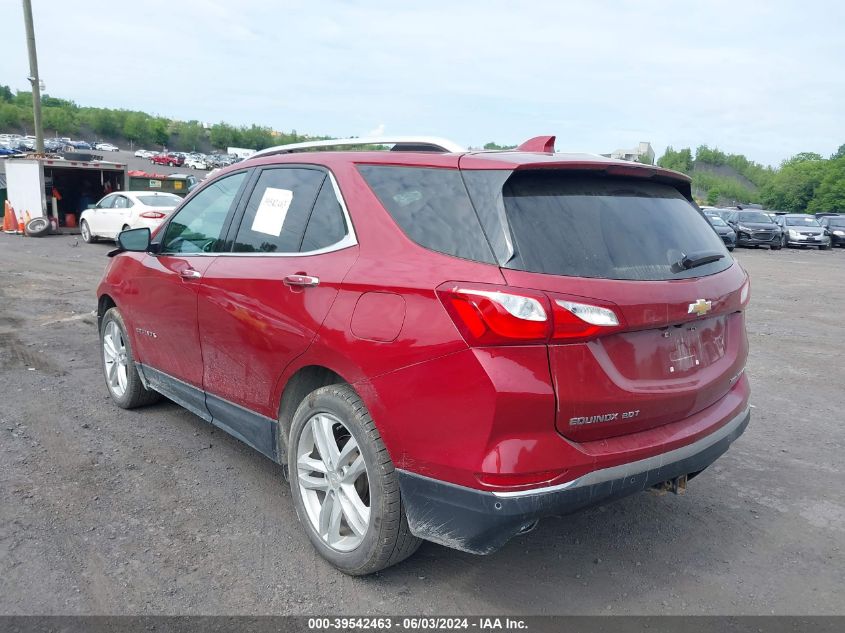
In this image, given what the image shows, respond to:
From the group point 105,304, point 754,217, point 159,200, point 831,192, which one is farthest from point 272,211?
point 831,192

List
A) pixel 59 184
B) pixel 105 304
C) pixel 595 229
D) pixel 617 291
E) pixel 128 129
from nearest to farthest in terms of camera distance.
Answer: pixel 617 291 → pixel 595 229 → pixel 105 304 → pixel 59 184 → pixel 128 129

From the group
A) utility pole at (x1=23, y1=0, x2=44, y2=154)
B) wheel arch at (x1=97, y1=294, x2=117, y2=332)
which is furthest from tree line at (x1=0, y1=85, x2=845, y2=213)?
wheel arch at (x1=97, y1=294, x2=117, y2=332)

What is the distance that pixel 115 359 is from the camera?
17.0 ft

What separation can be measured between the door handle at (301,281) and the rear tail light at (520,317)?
843mm

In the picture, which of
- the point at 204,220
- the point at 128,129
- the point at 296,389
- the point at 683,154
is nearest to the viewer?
the point at 296,389

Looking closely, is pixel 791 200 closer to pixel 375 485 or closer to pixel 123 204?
pixel 123 204

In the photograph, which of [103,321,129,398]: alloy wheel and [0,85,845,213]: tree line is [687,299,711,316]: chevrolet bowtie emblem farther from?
[0,85,845,213]: tree line

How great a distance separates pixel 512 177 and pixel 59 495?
2.97 meters

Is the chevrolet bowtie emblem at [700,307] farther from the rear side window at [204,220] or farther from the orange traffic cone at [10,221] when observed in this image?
the orange traffic cone at [10,221]

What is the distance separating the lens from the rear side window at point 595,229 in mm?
2547

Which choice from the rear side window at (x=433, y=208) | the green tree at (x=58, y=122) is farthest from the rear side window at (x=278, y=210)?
the green tree at (x=58, y=122)

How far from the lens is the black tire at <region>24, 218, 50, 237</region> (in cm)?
2028

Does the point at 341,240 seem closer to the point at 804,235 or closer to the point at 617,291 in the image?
the point at 617,291

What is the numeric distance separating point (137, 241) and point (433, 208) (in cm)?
262
